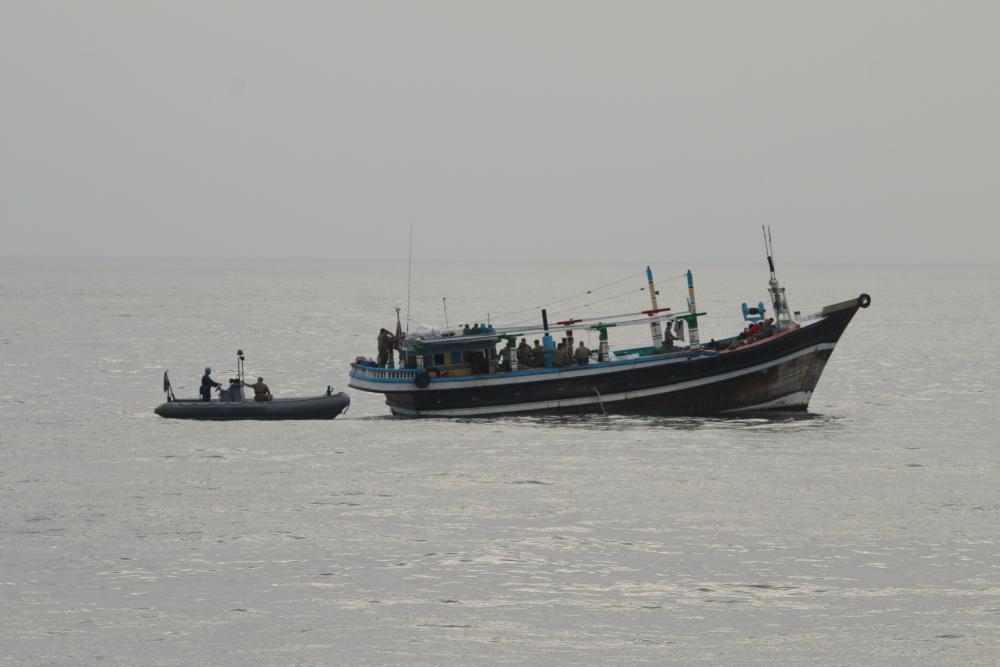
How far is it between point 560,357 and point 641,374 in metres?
3.07

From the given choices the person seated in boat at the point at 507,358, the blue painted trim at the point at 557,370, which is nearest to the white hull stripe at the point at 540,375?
the blue painted trim at the point at 557,370

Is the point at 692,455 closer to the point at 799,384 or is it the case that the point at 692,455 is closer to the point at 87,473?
the point at 799,384

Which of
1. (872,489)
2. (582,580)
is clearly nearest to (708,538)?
(582,580)

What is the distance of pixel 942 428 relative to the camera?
5150 centimetres

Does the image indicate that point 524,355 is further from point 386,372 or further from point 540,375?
point 386,372

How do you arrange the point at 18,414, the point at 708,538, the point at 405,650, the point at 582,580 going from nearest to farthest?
the point at 405,650 < the point at 582,580 < the point at 708,538 < the point at 18,414

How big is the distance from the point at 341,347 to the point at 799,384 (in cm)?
5846

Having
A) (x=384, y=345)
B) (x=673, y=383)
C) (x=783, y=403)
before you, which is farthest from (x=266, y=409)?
(x=783, y=403)

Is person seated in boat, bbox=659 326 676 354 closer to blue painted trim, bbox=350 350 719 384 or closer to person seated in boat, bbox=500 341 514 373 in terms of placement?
blue painted trim, bbox=350 350 719 384

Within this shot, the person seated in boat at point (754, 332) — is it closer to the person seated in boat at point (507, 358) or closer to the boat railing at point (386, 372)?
the person seated in boat at point (507, 358)

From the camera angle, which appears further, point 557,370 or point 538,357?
point 538,357

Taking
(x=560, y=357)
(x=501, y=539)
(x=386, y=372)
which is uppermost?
(x=386, y=372)

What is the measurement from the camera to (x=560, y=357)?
49656mm

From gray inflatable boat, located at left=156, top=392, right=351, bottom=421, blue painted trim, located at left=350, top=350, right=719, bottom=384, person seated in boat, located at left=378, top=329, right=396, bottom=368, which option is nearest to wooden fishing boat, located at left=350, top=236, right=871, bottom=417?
blue painted trim, located at left=350, top=350, right=719, bottom=384
